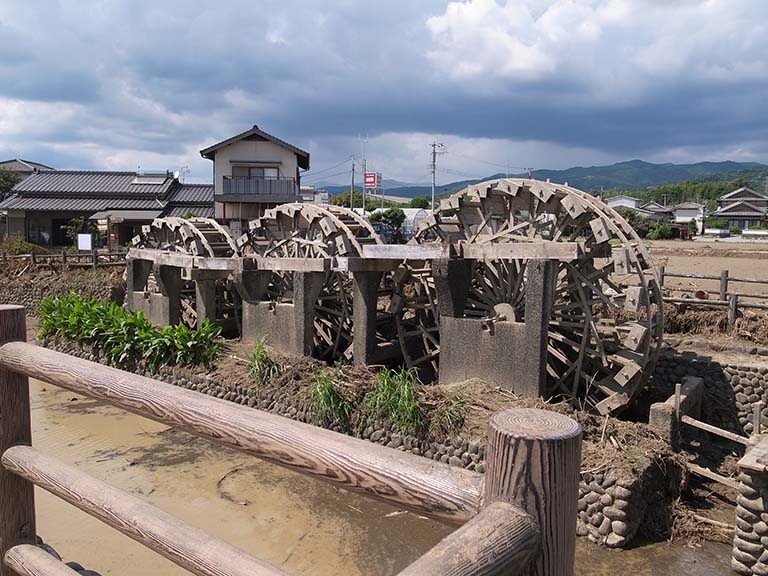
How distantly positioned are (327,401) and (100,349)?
21.6ft

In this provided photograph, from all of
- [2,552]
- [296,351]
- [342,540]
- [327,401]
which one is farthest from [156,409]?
[296,351]

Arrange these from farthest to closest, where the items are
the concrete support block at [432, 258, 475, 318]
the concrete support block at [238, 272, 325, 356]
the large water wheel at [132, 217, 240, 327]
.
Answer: the large water wheel at [132, 217, 240, 327] < the concrete support block at [238, 272, 325, 356] < the concrete support block at [432, 258, 475, 318]

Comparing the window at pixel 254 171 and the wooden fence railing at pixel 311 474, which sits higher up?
the window at pixel 254 171

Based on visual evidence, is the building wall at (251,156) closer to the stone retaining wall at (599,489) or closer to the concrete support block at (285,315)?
the concrete support block at (285,315)

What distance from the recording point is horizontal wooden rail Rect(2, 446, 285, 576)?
1.64 meters

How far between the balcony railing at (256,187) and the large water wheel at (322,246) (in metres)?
12.6

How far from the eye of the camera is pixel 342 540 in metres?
6.70

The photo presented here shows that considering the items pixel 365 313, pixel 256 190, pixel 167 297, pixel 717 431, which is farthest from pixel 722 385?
pixel 256 190

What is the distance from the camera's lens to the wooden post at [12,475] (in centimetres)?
250

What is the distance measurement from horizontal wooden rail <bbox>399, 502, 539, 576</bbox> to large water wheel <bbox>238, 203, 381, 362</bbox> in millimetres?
10438

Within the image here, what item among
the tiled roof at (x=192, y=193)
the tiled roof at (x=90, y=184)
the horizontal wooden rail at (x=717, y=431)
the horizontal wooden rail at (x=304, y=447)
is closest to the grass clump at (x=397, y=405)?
the horizontal wooden rail at (x=717, y=431)

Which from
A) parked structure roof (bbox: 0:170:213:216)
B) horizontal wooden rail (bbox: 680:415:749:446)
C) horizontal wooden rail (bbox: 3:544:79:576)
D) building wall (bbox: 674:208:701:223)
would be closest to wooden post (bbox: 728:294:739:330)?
horizontal wooden rail (bbox: 680:415:749:446)

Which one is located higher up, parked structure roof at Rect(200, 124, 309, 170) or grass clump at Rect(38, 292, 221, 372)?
parked structure roof at Rect(200, 124, 309, 170)

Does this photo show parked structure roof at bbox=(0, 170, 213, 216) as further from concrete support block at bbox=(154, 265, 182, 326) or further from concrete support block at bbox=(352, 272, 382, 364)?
concrete support block at bbox=(352, 272, 382, 364)
